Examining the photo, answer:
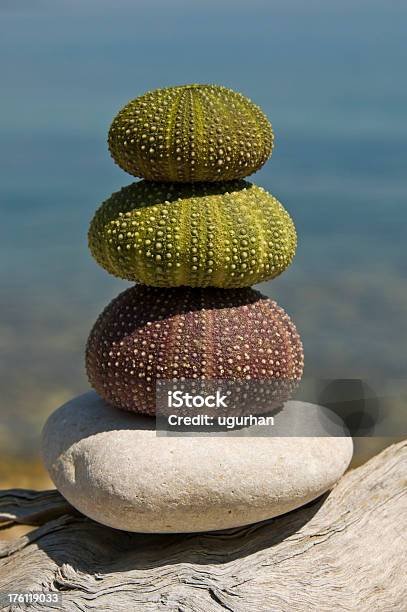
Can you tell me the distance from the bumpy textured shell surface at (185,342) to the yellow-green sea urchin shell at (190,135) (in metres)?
0.94

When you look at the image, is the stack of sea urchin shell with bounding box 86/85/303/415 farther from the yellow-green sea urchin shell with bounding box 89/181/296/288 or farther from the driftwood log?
the driftwood log

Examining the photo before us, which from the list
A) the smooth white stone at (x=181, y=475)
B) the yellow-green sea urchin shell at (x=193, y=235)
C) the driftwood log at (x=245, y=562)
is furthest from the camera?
the driftwood log at (x=245, y=562)

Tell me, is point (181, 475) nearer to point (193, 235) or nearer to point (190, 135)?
point (193, 235)

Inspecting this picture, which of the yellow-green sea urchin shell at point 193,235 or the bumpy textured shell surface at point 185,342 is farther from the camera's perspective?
the bumpy textured shell surface at point 185,342

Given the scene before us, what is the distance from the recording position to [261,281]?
22.3 feet

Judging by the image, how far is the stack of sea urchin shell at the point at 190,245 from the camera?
250 inches

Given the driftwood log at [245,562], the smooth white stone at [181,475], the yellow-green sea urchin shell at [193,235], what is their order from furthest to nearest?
the driftwood log at [245,562], the smooth white stone at [181,475], the yellow-green sea urchin shell at [193,235]

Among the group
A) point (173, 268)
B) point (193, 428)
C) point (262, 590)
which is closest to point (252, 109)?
point (173, 268)

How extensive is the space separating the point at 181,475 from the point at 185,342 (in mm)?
966

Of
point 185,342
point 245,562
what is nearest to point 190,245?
point 185,342

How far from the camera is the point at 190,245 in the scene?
631cm

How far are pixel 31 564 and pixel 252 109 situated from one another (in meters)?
4.03

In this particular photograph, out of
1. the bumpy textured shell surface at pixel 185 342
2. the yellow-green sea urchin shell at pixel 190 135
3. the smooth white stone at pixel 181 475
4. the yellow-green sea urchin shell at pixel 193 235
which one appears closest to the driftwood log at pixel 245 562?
the smooth white stone at pixel 181 475

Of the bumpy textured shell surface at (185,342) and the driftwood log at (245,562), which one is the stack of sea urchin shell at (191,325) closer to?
the bumpy textured shell surface at (185,342)
